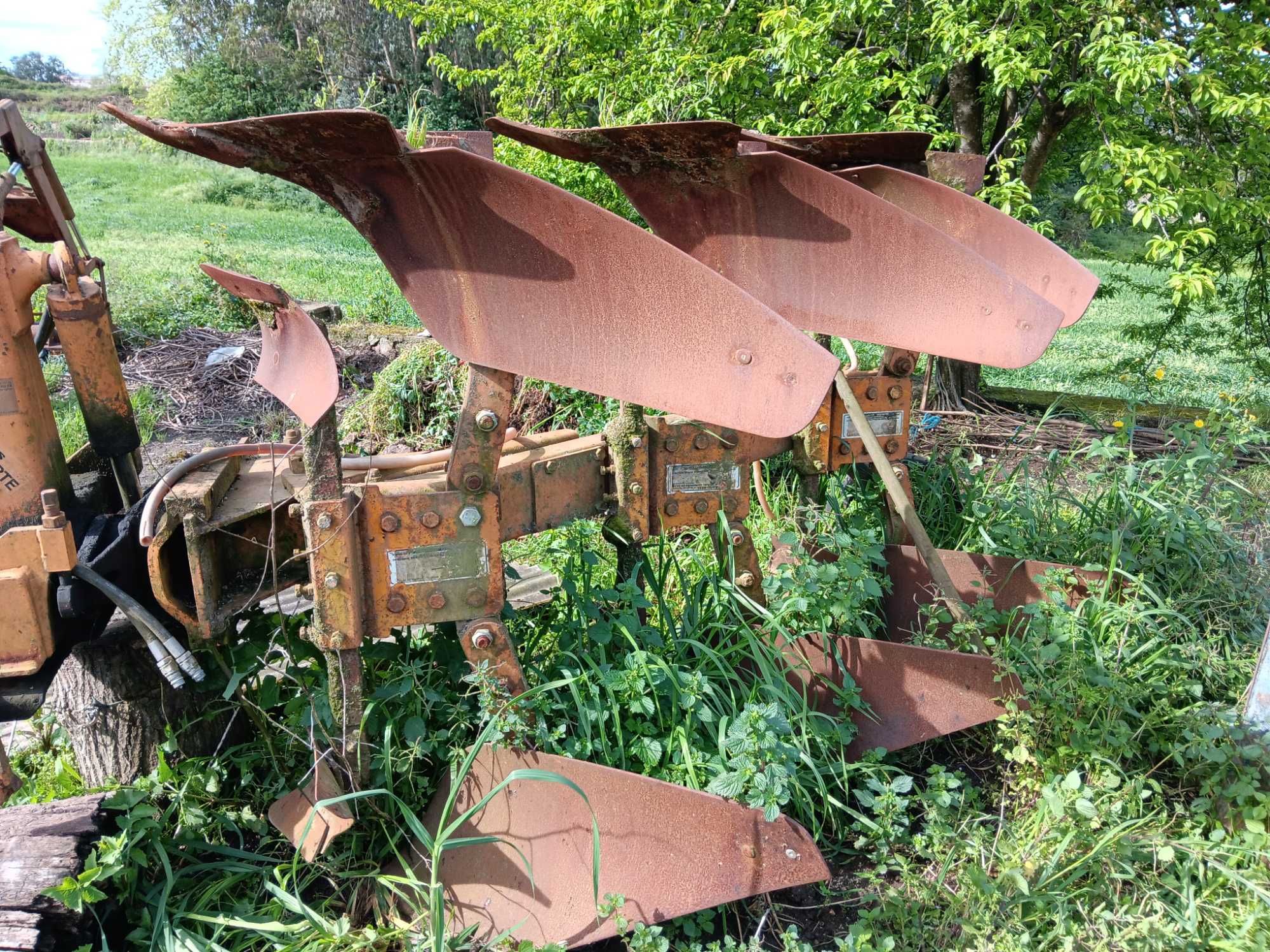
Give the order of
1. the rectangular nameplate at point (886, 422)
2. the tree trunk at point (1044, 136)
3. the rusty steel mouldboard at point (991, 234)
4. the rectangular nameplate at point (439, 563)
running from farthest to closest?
the tree trunk at point (1044, 136) → the rectangular nameplate at point (886, 422) → the rusty steel mouldboard at point (991, 234) → the rectangular nameplate at point (439, 563)

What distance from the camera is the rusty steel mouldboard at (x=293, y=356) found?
1.83m

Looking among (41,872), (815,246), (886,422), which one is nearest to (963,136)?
(886,422)

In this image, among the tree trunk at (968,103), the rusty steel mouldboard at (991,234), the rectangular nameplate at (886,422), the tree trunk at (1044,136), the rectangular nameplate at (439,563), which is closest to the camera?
the rectangular nameplate at (439,563)

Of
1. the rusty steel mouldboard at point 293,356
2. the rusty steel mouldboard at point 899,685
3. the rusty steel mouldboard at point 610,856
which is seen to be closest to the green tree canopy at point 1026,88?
the rusty steel mouldboard at point 899,685

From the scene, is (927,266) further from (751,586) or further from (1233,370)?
(1233,370)

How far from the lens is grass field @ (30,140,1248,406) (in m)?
7.74

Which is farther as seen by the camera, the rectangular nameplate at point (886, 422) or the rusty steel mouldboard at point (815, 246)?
the rectangular nameplate at point (886, 422)

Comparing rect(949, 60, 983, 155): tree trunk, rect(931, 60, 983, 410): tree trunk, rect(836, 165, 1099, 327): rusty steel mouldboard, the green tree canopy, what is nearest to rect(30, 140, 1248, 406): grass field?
rect(931, 60, 983, 410): tree trunk

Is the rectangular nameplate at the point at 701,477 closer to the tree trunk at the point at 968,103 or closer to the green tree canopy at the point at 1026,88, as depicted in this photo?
the green tree canopy at the point at 1026,88

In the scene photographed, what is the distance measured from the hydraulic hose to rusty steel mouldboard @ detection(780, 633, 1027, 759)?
161cm

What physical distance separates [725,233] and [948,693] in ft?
4.94

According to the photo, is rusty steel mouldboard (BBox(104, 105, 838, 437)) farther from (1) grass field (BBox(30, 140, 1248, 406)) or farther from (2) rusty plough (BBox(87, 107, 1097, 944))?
(1) grass field (BBox(30, 140, 1248, 406))

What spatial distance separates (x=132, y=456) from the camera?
2711mm

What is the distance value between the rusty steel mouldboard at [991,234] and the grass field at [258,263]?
8.71ft
